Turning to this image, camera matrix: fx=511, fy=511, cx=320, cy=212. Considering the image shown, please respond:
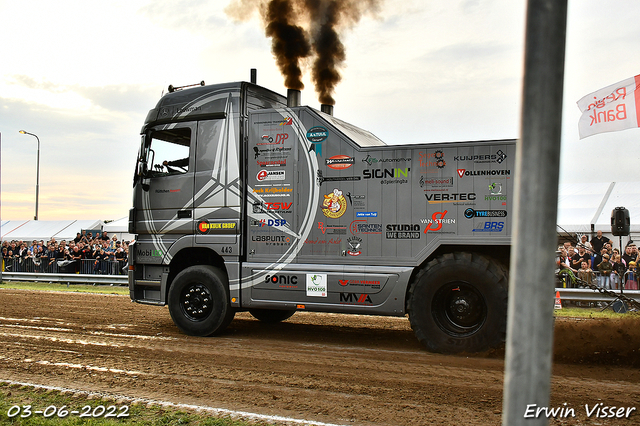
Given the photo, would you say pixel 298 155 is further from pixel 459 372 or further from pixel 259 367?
pixel 459 372

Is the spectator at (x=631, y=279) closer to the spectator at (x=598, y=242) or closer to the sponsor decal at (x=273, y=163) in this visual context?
the spectator at (x=598, y=242)

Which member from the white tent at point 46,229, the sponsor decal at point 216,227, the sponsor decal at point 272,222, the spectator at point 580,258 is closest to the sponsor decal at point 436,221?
the sponsor decal at point 272,222

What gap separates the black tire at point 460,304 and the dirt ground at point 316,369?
0.24 metres

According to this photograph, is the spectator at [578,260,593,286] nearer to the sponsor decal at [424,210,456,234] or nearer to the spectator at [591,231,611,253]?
the spectator at [591,231,611,253]

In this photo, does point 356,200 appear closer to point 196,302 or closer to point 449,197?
point 449,197

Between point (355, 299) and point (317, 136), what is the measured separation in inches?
96.1

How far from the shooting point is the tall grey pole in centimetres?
148

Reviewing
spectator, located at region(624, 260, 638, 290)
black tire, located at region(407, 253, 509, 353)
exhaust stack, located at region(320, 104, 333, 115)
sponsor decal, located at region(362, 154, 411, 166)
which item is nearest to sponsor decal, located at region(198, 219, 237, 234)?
sponsor decal, located at region(362, 154, 411, 166)

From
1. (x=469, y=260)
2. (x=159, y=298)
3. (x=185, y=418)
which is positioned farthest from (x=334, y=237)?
(x=185, y=418)

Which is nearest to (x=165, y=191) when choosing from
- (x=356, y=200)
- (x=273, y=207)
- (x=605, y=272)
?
(x=273, y=207)

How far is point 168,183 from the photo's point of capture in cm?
862

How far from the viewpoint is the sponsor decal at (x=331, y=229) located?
7.39 meters

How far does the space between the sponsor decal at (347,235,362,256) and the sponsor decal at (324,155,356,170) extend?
1.03 meters

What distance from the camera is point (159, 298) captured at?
27.9 feet
